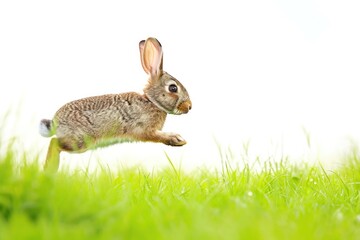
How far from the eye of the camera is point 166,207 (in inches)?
172

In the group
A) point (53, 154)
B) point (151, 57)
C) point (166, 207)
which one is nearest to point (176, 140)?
point (151, 57)

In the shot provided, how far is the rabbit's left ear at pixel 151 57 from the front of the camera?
243 inches

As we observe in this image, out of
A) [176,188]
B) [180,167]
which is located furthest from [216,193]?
[180,167]

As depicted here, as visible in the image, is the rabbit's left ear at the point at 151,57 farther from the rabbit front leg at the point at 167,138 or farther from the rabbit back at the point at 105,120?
the rabbit front leg at the point at 167,138

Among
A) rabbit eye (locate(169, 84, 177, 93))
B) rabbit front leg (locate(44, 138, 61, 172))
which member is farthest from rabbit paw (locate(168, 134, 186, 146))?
rabbit front leg (locate(44, 138, 61, 172))

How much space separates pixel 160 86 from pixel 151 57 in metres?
0.29

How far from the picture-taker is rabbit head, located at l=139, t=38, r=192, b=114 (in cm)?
616

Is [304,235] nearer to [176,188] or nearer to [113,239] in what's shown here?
[113,239]

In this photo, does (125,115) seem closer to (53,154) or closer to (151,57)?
(151,57)

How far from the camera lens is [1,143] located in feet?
13.4

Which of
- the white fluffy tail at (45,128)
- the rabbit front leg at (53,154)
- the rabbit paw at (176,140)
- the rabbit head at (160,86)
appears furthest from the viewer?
the rabbit head at (160,86)

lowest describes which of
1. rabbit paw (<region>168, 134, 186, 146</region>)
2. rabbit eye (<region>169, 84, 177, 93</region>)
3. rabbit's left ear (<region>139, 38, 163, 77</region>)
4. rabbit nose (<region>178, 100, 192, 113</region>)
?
rabbit paw (<region>168, 134, 186, 146</region>)

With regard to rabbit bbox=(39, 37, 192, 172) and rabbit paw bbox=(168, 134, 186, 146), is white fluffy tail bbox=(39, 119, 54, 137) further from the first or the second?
rabbit paw bbox=(168, 134, 186, 146)

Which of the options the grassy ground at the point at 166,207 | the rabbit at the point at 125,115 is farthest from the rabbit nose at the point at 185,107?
the grassy ground at the point at 166,207
